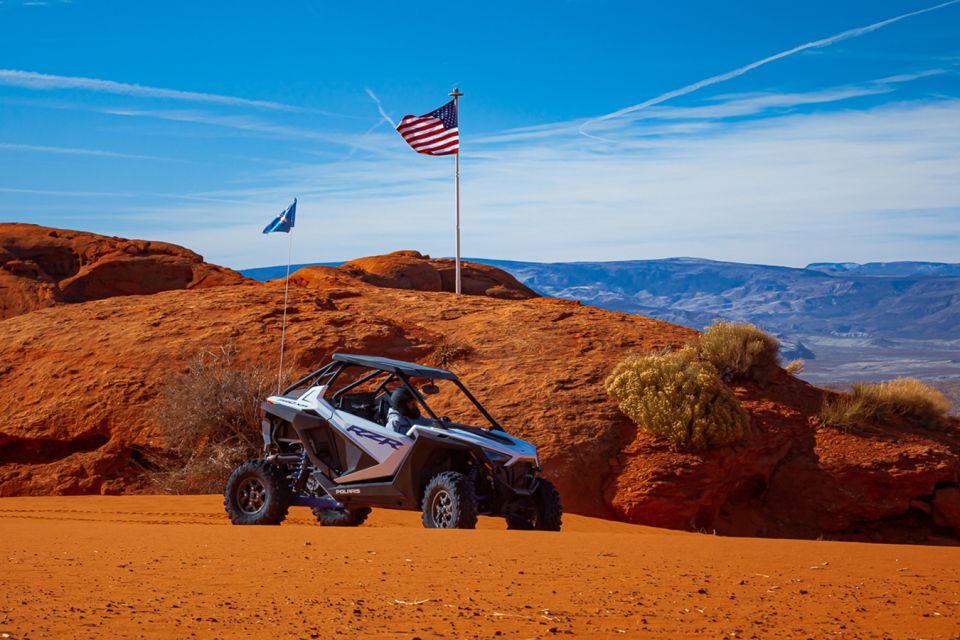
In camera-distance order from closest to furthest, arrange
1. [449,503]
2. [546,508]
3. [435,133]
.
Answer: [449,503]
[546,508]
[435,133]

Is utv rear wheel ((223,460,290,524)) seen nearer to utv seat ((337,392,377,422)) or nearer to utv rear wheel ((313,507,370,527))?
utv rear wheel ((313,507,370,527))

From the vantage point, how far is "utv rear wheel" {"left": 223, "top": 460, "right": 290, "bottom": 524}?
11.4 m

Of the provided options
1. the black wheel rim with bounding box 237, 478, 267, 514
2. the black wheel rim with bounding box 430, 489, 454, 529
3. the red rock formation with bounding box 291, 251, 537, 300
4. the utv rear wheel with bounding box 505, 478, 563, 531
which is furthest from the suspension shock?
the red rock formation with bounding box 291, 251, 537, 300

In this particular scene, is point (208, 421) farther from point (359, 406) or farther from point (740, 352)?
point (740, 352)

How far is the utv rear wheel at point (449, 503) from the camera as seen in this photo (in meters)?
10.3

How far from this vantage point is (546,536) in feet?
31.0

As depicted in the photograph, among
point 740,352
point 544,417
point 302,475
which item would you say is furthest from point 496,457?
point 740,352

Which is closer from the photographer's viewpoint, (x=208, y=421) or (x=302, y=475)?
(x=302, y=475)

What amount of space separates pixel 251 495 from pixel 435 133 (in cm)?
1954

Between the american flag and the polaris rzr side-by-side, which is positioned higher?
the american flag

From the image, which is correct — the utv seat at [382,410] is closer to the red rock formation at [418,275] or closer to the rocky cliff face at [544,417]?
the rocky cliff face at [544,417]

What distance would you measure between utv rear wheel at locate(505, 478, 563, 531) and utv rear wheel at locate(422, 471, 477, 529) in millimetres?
931

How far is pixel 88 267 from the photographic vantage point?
3291cm

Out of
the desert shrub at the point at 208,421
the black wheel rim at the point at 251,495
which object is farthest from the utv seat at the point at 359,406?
the desert shrub at the point at 208,421
